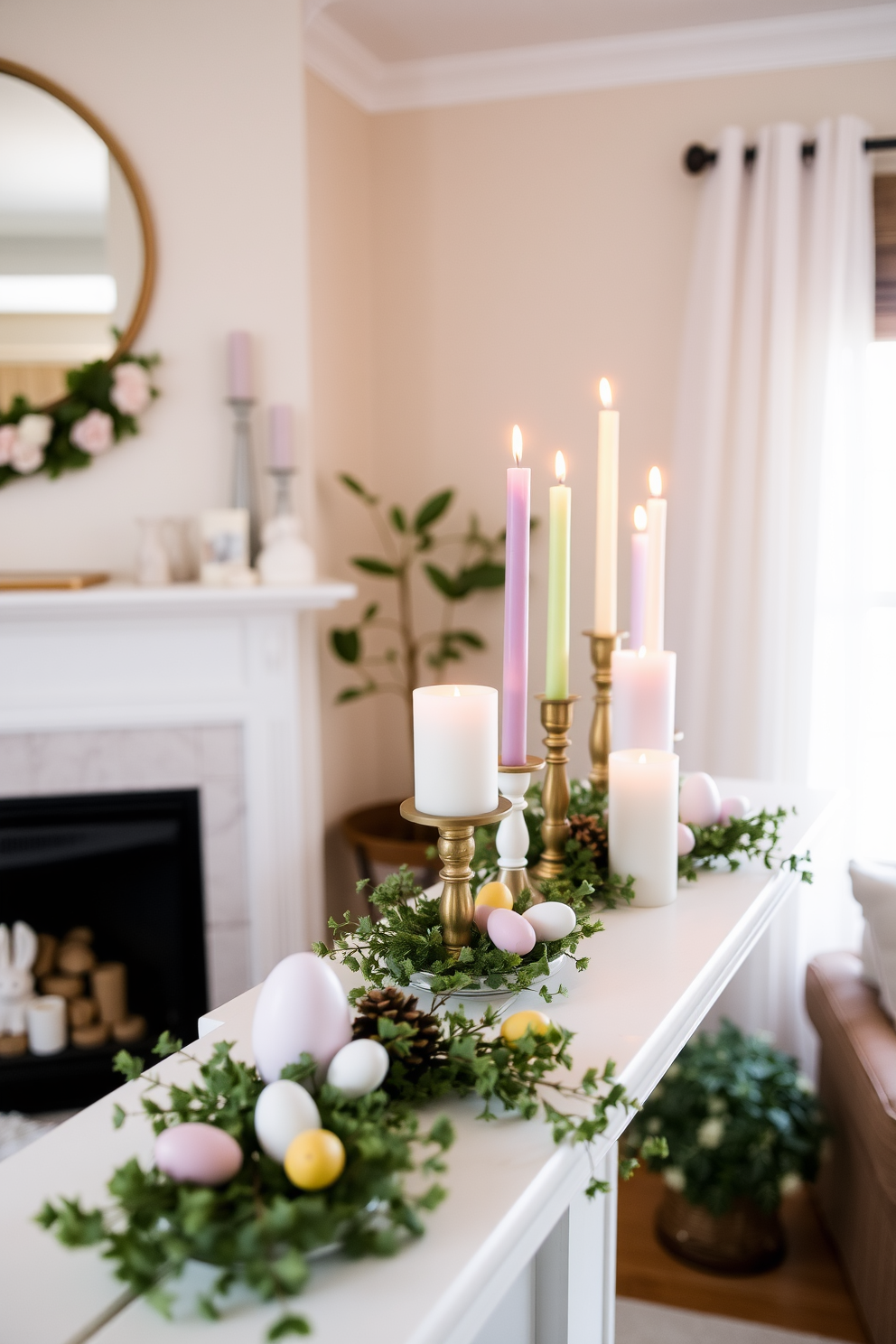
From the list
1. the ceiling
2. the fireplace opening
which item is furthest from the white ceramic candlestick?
the ceiling

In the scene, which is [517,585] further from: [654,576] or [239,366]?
[239,366]

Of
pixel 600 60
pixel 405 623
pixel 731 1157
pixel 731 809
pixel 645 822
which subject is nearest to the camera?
pixel 645 822

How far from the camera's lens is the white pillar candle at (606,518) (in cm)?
126

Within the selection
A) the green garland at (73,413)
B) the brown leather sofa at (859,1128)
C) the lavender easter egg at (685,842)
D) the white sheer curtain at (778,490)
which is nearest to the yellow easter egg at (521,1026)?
the lavender easter egg at (685,842)

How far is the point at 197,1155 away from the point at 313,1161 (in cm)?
7

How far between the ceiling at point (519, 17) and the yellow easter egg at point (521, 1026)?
2.50 m

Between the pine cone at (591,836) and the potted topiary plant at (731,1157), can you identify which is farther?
the potted topiary plant at (731,1157)

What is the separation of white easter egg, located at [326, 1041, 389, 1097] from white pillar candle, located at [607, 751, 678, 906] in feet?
1.68

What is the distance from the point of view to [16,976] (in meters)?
2.64

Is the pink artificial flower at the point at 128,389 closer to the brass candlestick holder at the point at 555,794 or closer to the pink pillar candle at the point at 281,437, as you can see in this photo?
the pink pillar candle at the point at 281,437

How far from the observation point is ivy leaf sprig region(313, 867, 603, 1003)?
36.4 inches

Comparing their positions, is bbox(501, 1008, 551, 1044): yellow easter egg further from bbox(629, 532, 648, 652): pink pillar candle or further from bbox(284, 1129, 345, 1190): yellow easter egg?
bbox(629, 532, 648, 652): pink pillar candle

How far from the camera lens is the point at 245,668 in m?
2.59

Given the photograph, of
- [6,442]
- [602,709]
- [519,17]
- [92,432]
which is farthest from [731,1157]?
[519,17]
